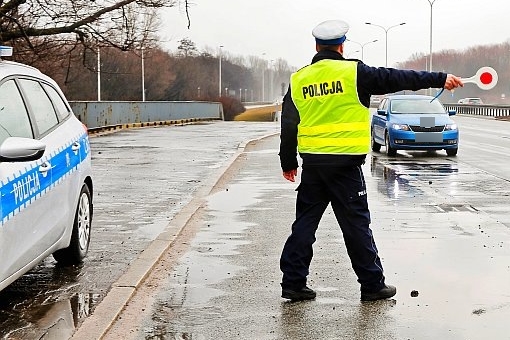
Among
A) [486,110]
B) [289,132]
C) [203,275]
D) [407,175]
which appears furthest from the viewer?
[486,110]

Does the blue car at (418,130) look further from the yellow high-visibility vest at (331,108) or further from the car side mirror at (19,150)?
the car side mirror at (19,150)

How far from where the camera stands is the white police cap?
6.02 meters

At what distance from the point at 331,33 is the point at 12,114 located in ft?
7.46

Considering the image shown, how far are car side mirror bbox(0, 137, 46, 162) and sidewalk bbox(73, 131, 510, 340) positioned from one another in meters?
1.10

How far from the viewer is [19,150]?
5.18 meters

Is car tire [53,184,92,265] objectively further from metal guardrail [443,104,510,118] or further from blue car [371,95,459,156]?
metal guardrail [443,104,510,118]

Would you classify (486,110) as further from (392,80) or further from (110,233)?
(392,80)

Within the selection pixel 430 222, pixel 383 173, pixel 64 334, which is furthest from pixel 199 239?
pixel 383 173

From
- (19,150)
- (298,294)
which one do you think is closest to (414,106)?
(298,294)

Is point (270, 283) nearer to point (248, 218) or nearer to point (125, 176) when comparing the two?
point (248, 218)

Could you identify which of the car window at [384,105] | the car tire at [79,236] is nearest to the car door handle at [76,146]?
the car tire at [79,236]

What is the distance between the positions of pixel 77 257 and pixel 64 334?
215 cm

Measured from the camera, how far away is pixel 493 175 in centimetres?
1586

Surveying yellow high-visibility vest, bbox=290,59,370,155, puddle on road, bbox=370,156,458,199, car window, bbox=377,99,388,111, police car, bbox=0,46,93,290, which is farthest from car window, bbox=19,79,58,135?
car window, bbox=377,99,388,111
